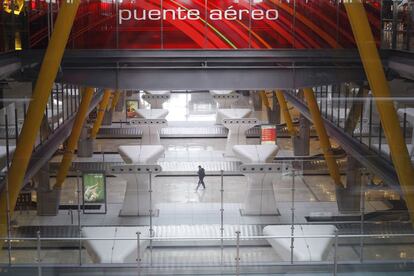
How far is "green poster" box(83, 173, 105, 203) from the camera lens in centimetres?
532

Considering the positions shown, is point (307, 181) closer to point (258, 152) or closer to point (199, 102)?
point (258, 152)

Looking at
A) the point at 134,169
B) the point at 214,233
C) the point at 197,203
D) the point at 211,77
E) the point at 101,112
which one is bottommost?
the point at 214,233

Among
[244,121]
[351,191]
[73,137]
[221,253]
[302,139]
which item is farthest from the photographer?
[244,121]

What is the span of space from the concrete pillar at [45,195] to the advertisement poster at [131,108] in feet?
2.41

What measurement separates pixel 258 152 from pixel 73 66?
2.79 m

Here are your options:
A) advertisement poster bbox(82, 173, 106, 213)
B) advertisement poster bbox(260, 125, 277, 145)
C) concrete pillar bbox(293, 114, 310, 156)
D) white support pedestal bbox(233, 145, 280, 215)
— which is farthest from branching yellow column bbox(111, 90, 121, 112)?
advertisement poster bbox(260, 125, 277, 145)

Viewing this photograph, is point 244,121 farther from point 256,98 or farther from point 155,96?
point 155,96

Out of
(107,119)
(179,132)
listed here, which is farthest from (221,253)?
(179,132)

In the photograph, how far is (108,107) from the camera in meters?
4.52

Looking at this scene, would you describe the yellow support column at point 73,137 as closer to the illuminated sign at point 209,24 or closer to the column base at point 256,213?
the illuminated sign at point 209,24

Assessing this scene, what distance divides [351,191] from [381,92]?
7.10 ft

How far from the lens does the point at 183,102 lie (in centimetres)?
542

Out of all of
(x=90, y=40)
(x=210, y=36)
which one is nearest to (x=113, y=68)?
(x=90, y=40)

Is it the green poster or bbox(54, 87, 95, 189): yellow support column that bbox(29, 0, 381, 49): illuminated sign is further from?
the green poster
